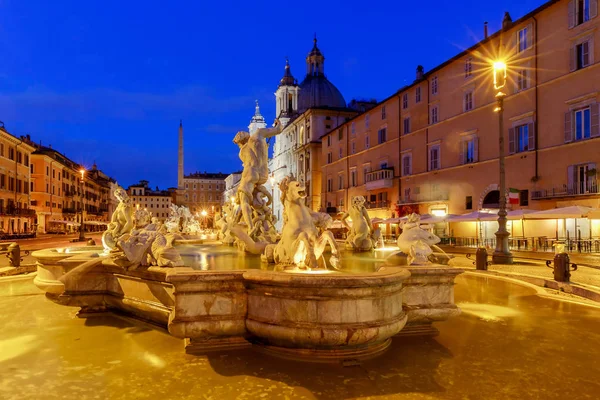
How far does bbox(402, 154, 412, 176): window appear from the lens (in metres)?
39.2

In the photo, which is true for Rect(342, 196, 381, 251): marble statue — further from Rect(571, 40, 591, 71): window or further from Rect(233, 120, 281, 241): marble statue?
Rect(571, 40, 591, 71): window

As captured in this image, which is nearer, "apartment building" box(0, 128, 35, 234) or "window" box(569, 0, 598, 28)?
"window" box(569, 0, 598, 28)

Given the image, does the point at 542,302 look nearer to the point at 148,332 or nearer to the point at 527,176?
the point at 148,332

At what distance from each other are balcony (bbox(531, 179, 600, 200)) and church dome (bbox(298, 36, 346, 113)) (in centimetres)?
5481

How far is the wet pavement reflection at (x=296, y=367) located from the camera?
429 cm

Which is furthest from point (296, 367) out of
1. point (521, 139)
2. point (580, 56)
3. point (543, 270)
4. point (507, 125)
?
point (507, 125)

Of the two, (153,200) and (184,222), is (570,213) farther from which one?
(153,200)

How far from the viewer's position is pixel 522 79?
27406 mm

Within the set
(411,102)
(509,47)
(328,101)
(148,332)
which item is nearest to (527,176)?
(509,47)

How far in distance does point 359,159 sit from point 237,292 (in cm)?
4417

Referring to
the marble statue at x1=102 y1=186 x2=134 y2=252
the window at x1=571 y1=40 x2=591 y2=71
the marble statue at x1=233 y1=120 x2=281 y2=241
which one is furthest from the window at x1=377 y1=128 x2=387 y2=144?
the marble statue at x1=102 y1=186 x2=134 y2=252

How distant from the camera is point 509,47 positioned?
28328mm

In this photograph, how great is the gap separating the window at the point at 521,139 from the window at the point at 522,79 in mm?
2399

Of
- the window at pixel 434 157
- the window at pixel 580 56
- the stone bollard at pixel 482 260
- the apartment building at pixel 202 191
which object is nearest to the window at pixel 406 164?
the window at pixel 434 157
